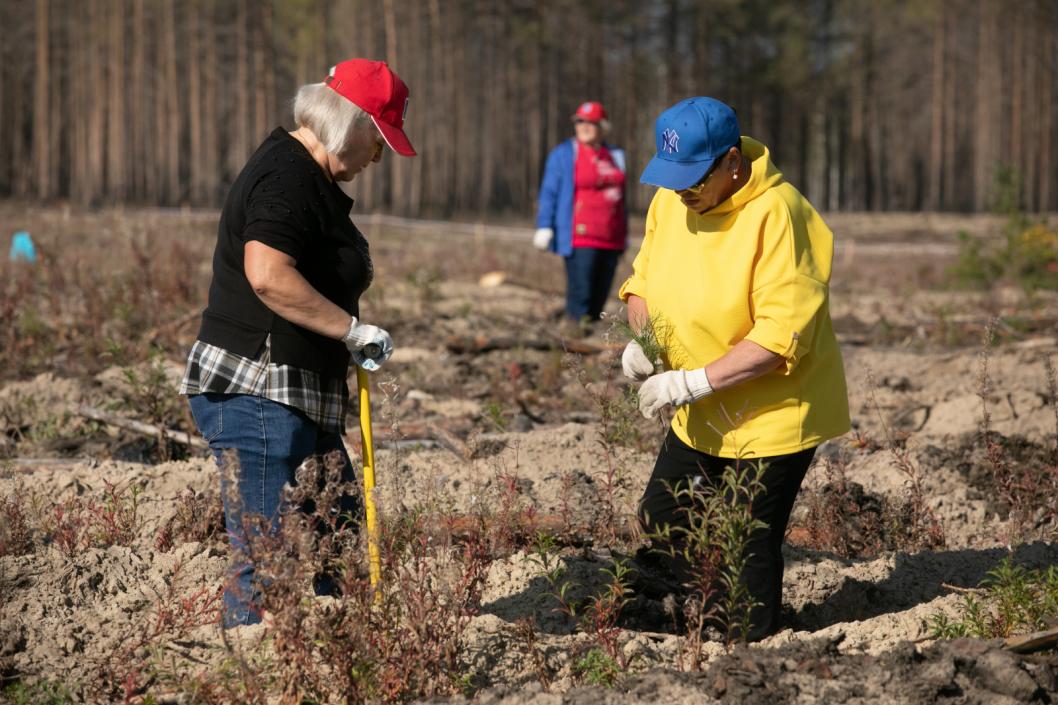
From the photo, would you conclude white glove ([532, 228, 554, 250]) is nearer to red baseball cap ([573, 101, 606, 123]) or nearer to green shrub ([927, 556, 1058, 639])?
red baseball cap ([573, 101, 606, 123])

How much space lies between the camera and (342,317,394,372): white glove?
3385mm

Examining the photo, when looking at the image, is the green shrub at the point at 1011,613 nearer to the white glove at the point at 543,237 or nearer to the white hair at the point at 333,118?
the white hair at the point at 333,118

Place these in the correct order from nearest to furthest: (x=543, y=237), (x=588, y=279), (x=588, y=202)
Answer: (x=588, y=202) → (x=588, y=279) → (x=543, y=237)

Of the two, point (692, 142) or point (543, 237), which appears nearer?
point (692, 142)

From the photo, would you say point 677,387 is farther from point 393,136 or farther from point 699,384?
point 393,136

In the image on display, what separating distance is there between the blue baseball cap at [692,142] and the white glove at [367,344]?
2.99 ft

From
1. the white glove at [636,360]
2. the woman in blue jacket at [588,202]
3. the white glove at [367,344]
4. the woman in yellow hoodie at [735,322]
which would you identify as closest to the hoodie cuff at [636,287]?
the woman in yellow hoodie at [735,322]

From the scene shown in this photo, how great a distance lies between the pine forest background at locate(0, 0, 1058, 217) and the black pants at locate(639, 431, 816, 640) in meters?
30.6

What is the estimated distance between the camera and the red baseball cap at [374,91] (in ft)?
11.0

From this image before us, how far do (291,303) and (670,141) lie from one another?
119 cm

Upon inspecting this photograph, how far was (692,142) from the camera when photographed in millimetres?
3248

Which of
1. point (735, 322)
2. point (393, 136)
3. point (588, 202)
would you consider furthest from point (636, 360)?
point (588, 202)

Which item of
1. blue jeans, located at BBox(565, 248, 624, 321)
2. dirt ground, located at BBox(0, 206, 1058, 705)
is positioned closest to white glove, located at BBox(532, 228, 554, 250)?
blue jeans, located at BBox(565, 248, 624, 321)

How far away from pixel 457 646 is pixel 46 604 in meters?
1.33
